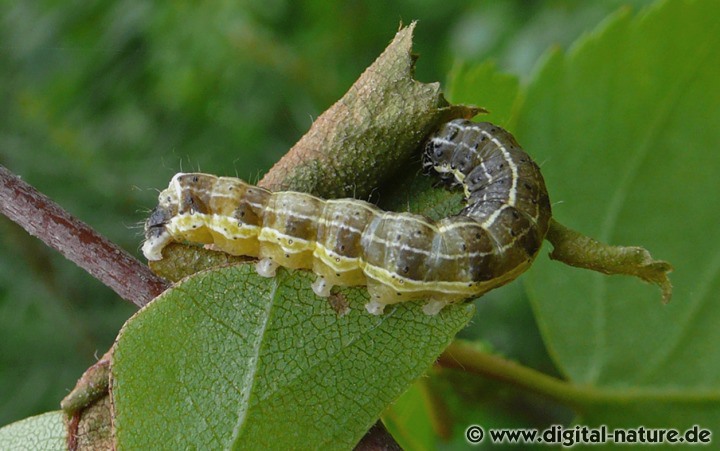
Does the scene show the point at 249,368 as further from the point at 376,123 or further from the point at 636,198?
the point at 636,198

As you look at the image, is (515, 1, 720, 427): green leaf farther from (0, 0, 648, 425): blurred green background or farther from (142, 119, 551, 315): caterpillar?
(0, 0, 648, 425): blurred green background

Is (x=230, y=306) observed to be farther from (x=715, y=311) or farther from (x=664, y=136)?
(x=715, y=311)

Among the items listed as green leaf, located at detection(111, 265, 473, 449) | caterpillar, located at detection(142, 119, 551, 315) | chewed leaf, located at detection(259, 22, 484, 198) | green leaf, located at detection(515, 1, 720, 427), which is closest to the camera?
green leaf, located at detection(111, 265, 473, 449)

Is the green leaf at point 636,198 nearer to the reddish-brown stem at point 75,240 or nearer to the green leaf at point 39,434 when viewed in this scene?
the reddish-brown stem at point 75,240
